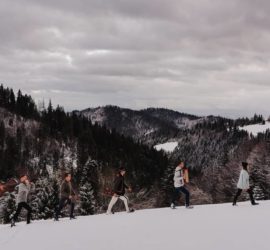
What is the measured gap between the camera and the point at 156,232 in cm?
1434

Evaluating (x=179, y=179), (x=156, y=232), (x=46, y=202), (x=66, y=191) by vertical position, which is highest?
(x=179, y=179)

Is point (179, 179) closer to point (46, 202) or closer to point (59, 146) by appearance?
point (46, 202)

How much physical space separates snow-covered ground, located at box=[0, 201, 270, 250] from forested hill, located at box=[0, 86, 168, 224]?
89420mm

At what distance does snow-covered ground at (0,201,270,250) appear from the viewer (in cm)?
1239

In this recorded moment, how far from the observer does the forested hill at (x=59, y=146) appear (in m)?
131

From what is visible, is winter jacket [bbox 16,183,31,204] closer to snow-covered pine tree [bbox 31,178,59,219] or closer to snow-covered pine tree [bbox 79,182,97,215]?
Result: snow-covered pine tree [bbox 31,178,59,219]

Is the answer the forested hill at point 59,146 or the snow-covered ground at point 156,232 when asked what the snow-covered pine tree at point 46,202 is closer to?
the snow-covered ground at point 156,232

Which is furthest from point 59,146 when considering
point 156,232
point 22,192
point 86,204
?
point 156,232

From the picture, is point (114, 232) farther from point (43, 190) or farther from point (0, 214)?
point (0, 214)

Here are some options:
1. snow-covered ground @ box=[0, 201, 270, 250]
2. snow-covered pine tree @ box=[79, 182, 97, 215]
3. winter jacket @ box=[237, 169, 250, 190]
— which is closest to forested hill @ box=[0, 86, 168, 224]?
snow-covered pine tree @ box=[79, 182, 97, 215]

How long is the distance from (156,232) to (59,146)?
14368 cm

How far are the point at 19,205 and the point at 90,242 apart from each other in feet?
19.8

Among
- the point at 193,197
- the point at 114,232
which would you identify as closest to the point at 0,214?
the point at 193,197

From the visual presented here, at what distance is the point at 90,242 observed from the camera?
13.3 metres
